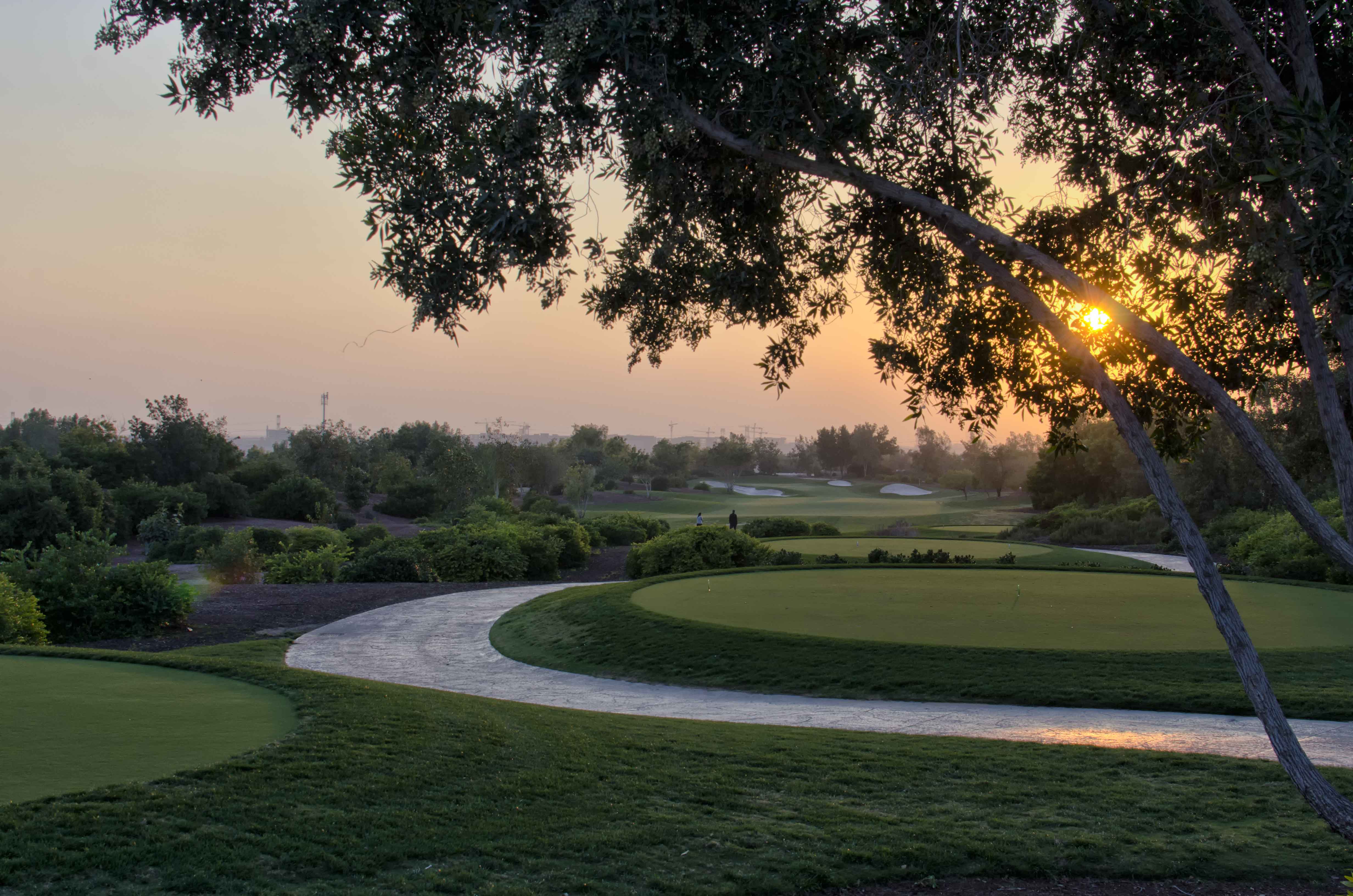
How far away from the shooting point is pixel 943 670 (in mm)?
12125

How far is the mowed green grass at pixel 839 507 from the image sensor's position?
56844 mm

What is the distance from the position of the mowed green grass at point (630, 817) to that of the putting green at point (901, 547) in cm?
1882

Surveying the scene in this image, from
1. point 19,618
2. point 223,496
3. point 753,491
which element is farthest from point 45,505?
point 753,491

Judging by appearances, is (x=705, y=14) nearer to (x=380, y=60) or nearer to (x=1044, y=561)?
(x=380, y=60)

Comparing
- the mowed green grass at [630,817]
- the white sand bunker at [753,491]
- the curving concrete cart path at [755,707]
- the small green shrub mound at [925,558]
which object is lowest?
the curving concrete cart path at [755,707]

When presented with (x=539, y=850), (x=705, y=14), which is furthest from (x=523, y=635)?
(x=705, y=14)

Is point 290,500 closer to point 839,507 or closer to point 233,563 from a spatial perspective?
point 233,563

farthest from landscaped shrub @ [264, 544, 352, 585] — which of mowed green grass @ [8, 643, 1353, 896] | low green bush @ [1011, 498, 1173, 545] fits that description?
low green bush @ [1011, 498, 1173, 545]

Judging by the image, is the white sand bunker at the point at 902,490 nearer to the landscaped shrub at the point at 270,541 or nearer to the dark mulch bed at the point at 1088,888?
the landscaped shrub at the point at 270,541

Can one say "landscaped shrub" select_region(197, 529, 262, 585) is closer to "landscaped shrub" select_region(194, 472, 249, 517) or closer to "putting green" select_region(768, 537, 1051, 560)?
"putting green" select_region(768, 537, 1051, 560)

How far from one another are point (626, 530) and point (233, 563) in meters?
16.8

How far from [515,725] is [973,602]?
32.9 ft

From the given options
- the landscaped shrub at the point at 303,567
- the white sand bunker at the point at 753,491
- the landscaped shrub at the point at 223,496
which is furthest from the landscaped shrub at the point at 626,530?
the white sand bunker at the point at 753,491

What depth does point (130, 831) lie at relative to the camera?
529 centimetres
